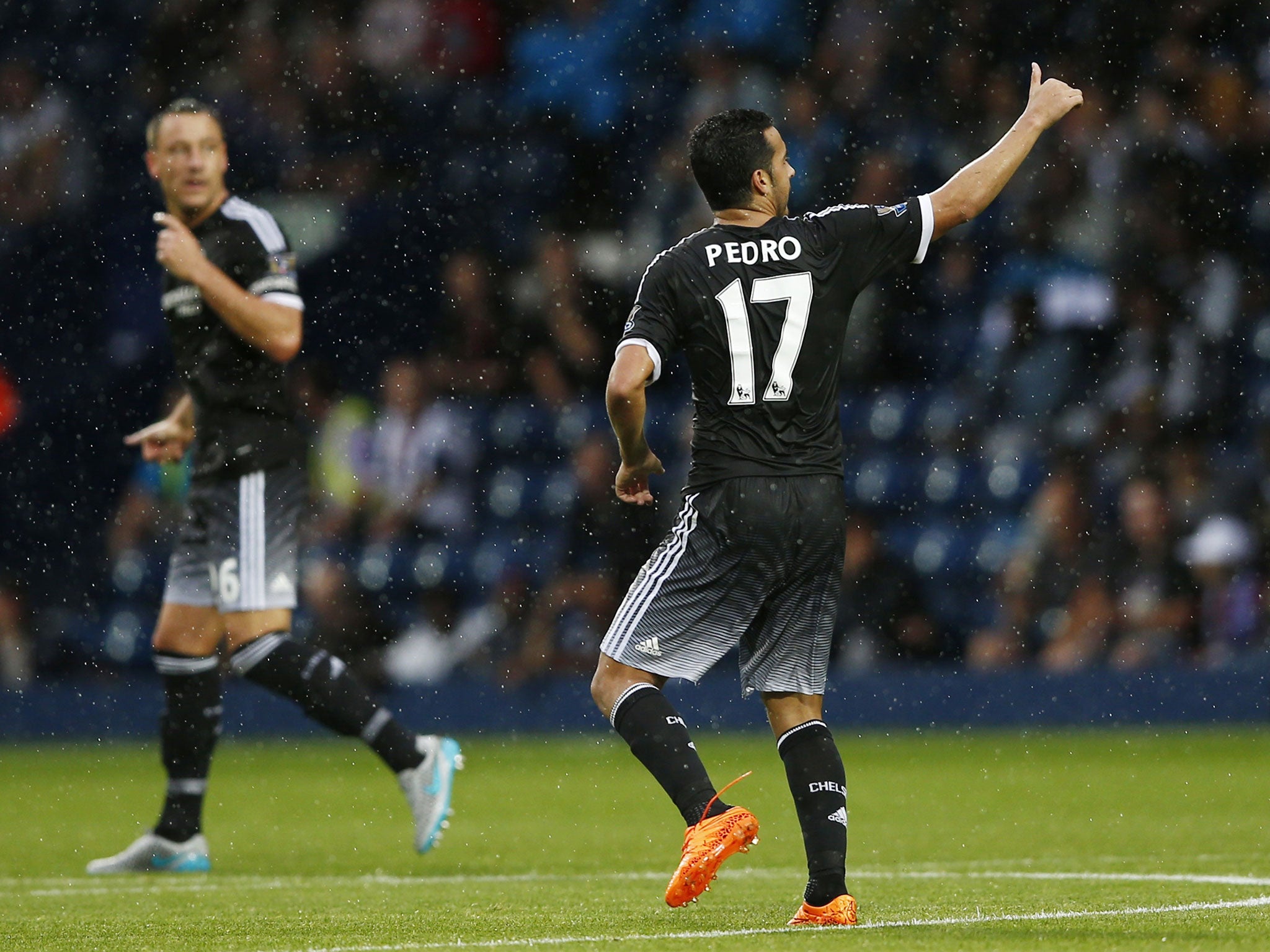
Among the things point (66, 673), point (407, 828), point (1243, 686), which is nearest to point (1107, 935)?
point (407, 828)

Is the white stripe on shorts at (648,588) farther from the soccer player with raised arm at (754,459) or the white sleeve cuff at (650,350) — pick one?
the white sleeve cuff at (650,350)

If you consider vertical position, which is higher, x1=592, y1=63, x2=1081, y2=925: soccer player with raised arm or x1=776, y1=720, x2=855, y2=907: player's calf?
x1=592, y1=63, x2=1081, y2=925: soccer player with raised arm

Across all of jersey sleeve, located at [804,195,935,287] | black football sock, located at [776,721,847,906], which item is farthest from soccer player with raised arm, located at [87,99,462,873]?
jersey sleeve, located at [804,195,935,287]

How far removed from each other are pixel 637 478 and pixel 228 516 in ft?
7.62

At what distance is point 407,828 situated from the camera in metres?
8.25

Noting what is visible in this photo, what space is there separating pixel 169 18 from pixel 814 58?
6.19m

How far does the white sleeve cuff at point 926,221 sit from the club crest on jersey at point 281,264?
2.70 m

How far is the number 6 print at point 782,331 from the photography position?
4773 mm

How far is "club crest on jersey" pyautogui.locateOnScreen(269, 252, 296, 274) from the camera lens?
6832mm

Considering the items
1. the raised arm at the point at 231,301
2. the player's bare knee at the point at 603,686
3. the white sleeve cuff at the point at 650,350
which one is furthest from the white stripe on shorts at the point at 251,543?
the white sleeve cuff at the point at 650,350

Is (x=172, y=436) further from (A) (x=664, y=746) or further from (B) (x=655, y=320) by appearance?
(A) (x=664, y=746)

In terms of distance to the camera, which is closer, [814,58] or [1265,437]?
[1265,437]

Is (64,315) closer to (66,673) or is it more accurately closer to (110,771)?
(66,673)

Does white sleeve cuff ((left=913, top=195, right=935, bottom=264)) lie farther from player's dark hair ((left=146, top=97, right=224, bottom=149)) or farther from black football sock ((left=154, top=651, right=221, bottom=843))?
black football sock ((left=154, top=651, right=221, bottom=843))
